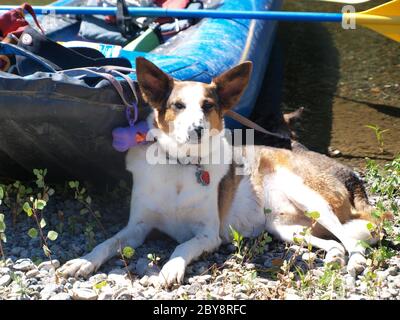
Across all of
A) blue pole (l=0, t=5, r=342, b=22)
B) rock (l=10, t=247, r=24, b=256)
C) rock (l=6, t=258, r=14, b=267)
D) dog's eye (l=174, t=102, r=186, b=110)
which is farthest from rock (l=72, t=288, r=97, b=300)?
blue pole (l=0, t=5, r=342, b=22)

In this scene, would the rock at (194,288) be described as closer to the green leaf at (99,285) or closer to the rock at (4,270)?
the green leaf at (99,285)

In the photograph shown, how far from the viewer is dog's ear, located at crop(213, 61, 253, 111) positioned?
430 centimetres

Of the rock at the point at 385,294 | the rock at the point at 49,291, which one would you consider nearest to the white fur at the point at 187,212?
the rock at the point at 49,291

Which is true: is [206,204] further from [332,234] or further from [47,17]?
[47,17]

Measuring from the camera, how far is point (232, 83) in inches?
171

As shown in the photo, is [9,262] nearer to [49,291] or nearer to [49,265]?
[49,265]

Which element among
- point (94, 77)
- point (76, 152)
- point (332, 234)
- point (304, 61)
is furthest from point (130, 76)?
point (304, 61)

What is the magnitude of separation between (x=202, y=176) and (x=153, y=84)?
653 millimetres

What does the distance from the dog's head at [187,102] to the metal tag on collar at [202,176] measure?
0.17 meters

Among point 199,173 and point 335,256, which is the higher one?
point 199,173

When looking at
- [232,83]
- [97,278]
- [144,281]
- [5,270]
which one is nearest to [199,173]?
[232,83]

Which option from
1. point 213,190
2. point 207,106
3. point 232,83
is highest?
point 232,83

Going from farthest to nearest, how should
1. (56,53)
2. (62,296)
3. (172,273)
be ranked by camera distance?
(56,53), (172,273), (62,296)

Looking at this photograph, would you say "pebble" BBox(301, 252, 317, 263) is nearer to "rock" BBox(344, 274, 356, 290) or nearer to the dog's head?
"rock" BBox(344, 274, 356, 290)
